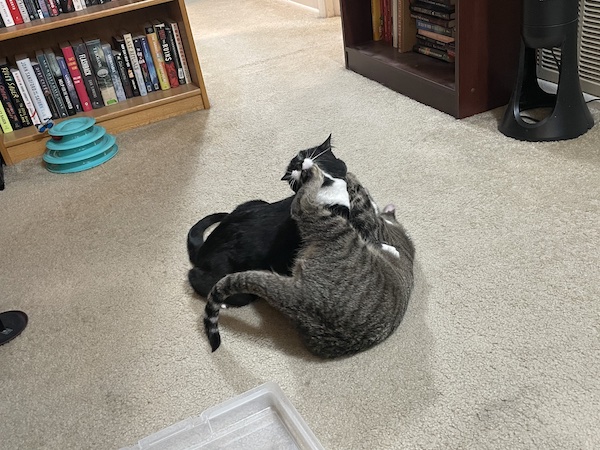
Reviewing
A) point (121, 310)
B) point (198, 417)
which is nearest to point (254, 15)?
point (121, 310)

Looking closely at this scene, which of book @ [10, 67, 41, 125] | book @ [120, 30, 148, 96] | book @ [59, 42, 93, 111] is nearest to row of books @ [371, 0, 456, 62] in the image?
book @ [120, 30, 148, 96]

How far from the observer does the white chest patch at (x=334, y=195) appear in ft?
4.06

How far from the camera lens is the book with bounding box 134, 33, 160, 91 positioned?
2475 mm

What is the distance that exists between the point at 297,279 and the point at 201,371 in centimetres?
30

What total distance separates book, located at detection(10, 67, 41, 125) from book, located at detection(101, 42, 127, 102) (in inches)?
13.8

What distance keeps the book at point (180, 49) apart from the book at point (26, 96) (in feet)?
2.17

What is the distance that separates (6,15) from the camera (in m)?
2.26

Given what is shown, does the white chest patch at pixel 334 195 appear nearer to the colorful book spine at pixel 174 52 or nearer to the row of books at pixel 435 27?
the row of books at pixel 435 27

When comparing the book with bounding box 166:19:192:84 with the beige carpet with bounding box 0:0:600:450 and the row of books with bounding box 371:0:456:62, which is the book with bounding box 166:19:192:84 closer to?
the beige carpet with bounding box 0:0:600:450

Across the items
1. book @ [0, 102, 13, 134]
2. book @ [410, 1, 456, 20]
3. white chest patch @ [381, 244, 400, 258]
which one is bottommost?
white chest patch @ [381, 244, 400, 258]

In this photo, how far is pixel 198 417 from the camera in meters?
1.09

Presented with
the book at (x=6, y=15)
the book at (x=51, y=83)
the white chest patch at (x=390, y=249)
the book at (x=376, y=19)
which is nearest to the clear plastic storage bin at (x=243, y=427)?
the white chest patch at (x=390, y=249)

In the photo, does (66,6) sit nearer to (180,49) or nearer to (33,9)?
(33,9)

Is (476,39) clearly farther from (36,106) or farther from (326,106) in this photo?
(36,106)
